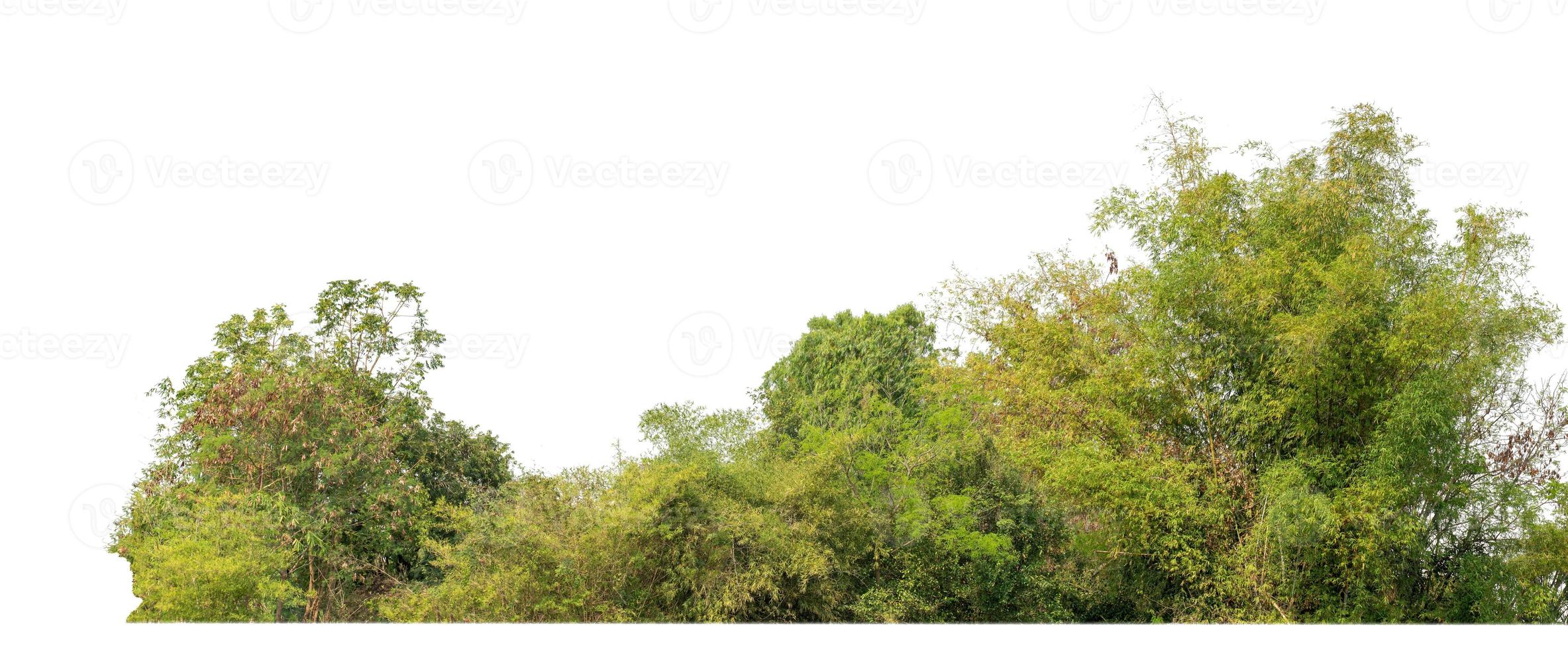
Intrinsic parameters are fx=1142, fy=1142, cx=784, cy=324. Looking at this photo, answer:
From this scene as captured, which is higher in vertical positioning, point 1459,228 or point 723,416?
point 1459,228

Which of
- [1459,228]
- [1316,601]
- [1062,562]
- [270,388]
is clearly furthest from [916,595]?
[270,388]

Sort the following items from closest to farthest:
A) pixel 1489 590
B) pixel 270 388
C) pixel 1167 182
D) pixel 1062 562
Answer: pixel 1489 590 < pixel 1167 182 < pixel 270 388 < pixel 1062 562

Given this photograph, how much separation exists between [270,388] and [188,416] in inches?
59.4

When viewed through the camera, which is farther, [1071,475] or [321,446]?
[321,446]

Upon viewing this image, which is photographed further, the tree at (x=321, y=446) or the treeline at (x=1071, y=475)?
the tree at (x=321, y=446)

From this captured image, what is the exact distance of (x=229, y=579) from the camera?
14.1m

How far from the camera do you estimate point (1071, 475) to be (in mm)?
14070

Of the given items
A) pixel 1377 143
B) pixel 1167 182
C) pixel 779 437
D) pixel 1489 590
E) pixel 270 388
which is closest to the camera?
pixel 1489 590

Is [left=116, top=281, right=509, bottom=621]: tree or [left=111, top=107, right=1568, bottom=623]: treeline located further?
[left=116, top=281, right=509, bottom=621]: tree

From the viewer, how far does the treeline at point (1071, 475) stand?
13.3m

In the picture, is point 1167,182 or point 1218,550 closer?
point 1218,550

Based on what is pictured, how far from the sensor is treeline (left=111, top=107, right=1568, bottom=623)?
13.3m

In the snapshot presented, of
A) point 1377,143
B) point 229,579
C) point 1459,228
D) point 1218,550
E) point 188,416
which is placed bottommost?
point 229,579

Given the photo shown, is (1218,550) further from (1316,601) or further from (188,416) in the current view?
(188,416)
